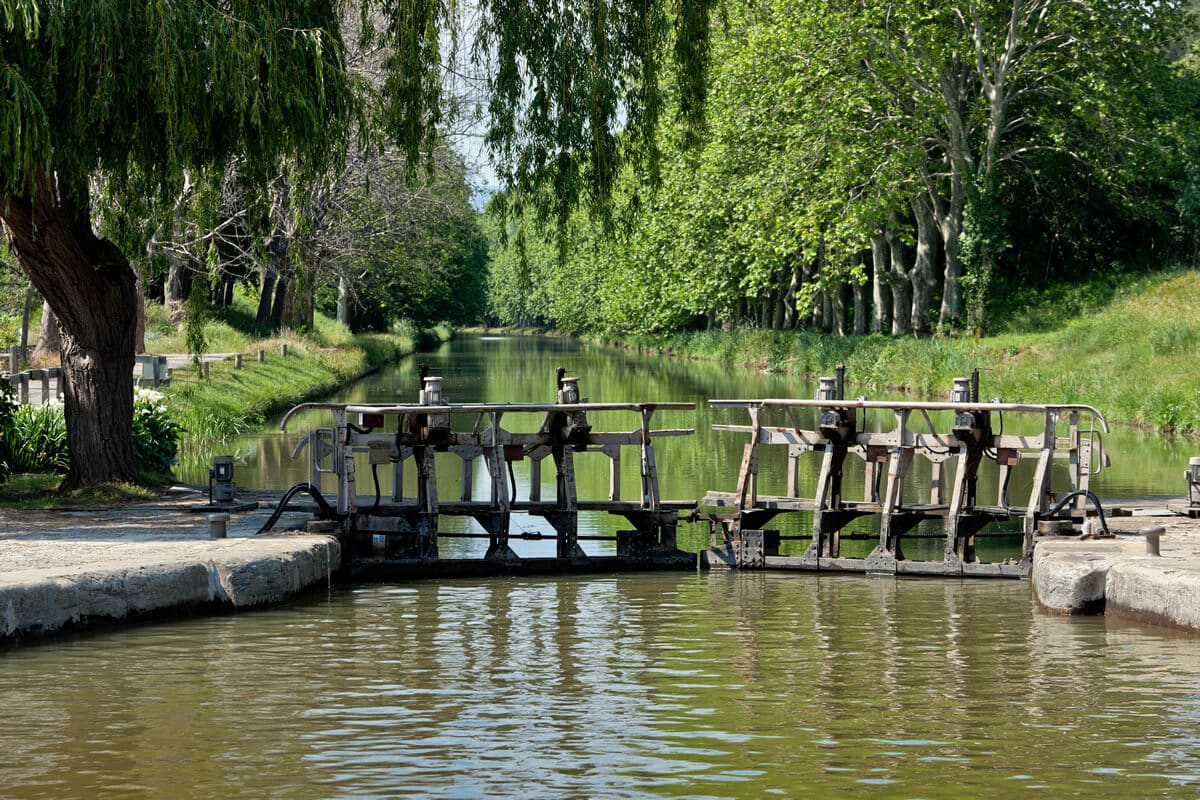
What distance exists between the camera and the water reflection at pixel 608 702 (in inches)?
353

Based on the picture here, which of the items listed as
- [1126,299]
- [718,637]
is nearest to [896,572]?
[718,637]

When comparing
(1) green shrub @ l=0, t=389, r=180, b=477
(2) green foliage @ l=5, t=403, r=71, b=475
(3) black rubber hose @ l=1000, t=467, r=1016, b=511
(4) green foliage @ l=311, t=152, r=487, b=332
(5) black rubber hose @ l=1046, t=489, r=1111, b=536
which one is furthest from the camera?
(4) green foliage @ l=311, t=152, r=487, b=332

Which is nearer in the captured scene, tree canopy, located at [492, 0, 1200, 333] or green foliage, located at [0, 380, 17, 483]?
green foliage, located at [0, 380, 17, 483]

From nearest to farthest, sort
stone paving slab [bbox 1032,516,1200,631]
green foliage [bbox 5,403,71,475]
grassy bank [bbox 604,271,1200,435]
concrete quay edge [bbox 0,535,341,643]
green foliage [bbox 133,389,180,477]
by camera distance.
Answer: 1. concrete quay edge [bbox 0,535,341,643]
2. stone paving slab [bbox 1032,516,1200,631]
3. green foliage [bbox 5,403,71,475]
4. green foliage [bbox 133,389,180,477]
5. grassy bank [bbox 604,271,1200,435]

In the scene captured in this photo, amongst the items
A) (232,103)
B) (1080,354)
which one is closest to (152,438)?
(232,103)

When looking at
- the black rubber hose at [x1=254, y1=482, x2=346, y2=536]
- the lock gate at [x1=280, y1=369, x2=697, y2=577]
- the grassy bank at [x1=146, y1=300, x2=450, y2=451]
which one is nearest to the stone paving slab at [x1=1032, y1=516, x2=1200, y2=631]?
the lock gate at [x1=280, y1=369, x2=697, y2=577]

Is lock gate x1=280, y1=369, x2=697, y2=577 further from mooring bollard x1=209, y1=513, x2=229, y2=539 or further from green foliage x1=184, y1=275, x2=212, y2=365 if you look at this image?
green foliage x1=184, y1=275, x2=212, y2=365

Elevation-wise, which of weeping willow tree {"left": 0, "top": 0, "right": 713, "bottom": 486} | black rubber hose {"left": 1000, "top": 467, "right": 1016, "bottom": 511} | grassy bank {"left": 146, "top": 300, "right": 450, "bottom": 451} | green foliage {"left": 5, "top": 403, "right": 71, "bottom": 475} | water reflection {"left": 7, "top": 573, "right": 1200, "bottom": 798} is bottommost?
water reflection {"left": 7, "top": 573, "right": 1200, "bottom": 798}

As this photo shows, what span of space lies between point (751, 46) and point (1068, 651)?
3500 cm

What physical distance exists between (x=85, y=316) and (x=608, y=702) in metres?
9.64

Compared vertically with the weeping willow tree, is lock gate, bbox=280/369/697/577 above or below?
below

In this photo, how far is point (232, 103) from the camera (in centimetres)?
1575

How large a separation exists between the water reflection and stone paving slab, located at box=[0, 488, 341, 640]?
0.32 m

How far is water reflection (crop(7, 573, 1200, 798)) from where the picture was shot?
896cm
